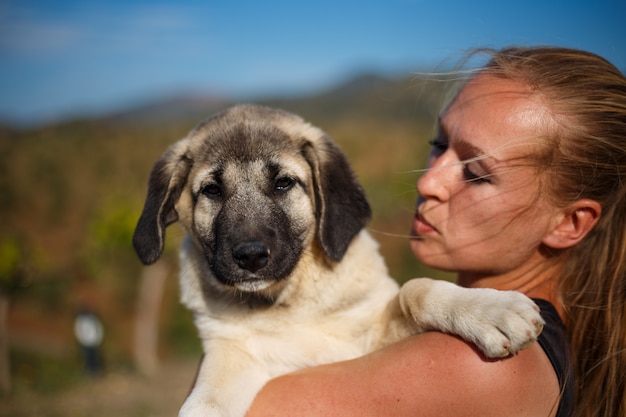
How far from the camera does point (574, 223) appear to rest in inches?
101

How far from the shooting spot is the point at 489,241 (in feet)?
8.73

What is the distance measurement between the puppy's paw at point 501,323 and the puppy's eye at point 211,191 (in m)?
1.50

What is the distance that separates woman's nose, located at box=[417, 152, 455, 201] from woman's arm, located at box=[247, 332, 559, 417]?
0.73m

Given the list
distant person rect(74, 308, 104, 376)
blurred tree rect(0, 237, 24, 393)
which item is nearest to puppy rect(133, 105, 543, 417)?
blurred tree rect(0, 237, 24, 393)

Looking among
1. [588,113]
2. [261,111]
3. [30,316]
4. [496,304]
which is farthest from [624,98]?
[30,316]

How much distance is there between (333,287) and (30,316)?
18966 millimetres

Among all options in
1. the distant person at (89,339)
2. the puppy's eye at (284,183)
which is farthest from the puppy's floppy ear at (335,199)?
the distant person at (89,339)

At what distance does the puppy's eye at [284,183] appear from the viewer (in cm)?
321

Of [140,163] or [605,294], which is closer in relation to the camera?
[605,294]

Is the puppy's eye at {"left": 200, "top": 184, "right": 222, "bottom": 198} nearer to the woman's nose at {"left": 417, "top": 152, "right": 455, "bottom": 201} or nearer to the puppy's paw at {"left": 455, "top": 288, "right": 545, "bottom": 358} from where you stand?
the woman's nose at {"left": 417, "top": 152, "right": 455, "bottom": 201}

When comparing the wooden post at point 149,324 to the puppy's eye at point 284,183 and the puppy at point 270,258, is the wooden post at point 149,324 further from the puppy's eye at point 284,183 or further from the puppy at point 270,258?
the puppy's eye at point 284,183

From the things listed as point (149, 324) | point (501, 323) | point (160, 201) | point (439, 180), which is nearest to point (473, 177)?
point (439, 180)

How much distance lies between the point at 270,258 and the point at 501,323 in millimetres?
1183

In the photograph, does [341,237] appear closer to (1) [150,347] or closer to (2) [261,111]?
(2) [261,111]
